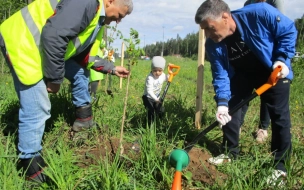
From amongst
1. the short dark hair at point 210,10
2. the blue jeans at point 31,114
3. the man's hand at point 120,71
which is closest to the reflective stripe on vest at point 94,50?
the man's hand at point 120,71

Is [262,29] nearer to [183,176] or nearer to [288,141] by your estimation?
[288,141]

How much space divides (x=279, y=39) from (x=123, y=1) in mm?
1306

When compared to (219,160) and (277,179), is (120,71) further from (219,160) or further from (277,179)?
(277,179)

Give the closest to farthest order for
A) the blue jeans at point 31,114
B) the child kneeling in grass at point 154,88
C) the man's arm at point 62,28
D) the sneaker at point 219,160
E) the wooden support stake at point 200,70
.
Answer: the man's arm at point 62,28 < the blue jeans at point 31,114 < the sneaker at point 219,160 < the wooden support stake at point 200,70 < the child kneeling in grass at point 154,88

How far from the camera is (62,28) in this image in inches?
71.6

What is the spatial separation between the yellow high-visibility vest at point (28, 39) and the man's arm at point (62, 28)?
0.08 meters

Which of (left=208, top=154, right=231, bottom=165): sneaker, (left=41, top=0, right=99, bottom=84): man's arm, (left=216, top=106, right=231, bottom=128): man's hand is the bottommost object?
(left=208, top=154, right=231, bottom=165): sneaker

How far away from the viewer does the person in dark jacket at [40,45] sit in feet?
6.03

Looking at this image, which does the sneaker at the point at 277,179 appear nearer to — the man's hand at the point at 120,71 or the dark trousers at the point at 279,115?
the dark trousers at the point at 279,115

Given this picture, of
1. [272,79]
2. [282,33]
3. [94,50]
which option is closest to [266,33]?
[282,33]

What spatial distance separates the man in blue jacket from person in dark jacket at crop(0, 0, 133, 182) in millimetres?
787

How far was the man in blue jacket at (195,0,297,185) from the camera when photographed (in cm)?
215

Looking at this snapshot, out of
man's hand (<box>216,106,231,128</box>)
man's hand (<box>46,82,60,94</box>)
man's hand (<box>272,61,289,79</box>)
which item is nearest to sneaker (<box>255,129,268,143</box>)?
man's hand (<box>216,106,231,128</box>)

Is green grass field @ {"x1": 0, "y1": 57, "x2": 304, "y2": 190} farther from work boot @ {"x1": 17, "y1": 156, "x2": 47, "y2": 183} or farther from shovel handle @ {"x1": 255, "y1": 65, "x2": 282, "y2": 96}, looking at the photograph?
shovel handle @ {"x1": 255, "y1": 65, "x2": 282, "y2": 96}
